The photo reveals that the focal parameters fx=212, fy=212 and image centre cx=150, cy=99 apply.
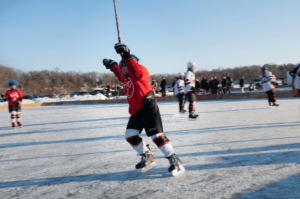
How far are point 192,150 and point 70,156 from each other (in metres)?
2.10

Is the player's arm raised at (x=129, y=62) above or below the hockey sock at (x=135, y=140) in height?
above

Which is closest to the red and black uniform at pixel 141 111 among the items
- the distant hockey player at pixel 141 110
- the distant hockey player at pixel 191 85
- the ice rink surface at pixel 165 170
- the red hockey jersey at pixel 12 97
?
the distant hockey player at pixel 141 110

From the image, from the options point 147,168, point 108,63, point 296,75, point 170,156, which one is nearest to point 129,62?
point 108,63

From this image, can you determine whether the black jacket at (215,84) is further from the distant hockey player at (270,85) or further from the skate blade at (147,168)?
the skate blade at (147,168)

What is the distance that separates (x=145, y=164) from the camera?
2766mm

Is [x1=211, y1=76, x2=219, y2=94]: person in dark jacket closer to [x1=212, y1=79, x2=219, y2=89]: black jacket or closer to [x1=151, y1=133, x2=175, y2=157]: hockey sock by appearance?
[x1=212, y1=79, x2=219, y2=89]: black jacket

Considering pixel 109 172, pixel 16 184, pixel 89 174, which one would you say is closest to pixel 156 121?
pixel 109 172

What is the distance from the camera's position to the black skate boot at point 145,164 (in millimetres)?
2746

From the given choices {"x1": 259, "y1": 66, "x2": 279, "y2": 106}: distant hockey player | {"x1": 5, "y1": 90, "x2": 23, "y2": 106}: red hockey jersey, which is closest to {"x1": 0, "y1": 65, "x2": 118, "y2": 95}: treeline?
{"x1": 5, "y1": 90, "x2": 23, "y2": 106}: red hockey jersey

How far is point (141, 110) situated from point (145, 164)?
2.31 ft

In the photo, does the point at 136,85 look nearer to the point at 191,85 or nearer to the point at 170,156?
the point at 170,156

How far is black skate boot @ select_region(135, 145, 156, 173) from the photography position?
2.75 metres

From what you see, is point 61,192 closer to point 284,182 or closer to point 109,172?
point 109,172

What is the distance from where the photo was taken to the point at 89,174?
272cm
